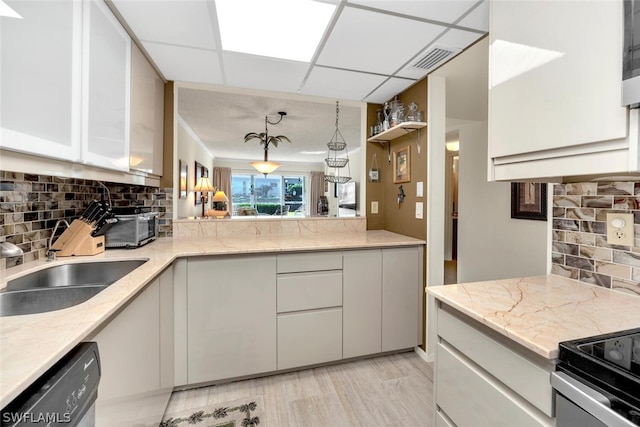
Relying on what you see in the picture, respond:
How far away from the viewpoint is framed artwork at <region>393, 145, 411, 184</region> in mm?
2459

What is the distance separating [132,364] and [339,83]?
2.21 m

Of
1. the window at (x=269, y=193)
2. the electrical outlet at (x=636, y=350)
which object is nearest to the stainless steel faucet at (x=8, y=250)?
the electrical outlet at (x=636, y=350)

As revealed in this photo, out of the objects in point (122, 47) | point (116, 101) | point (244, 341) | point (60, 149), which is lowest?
point (244, 341)

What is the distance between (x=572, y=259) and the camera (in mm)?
1250

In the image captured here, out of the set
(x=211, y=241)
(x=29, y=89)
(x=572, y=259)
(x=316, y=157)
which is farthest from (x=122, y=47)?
(x=316, y=157)

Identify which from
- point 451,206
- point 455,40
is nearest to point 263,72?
point 455,40

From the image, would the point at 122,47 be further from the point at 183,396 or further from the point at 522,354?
the point at 522,354

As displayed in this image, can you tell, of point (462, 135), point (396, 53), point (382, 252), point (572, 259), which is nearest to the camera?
point (572, 259)

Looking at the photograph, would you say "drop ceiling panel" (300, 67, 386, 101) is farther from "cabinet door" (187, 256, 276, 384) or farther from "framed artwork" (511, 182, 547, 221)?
"framed artwork" (511, 182, 547, 221)

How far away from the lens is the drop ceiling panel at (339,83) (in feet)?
6.87

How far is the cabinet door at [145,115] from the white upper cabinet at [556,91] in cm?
193

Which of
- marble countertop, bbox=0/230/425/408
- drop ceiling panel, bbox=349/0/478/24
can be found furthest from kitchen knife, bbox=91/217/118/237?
drop ceiling panel, bbox=349/0/478/24

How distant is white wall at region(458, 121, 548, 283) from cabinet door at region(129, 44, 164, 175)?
3.56 m

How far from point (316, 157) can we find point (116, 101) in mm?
6056
